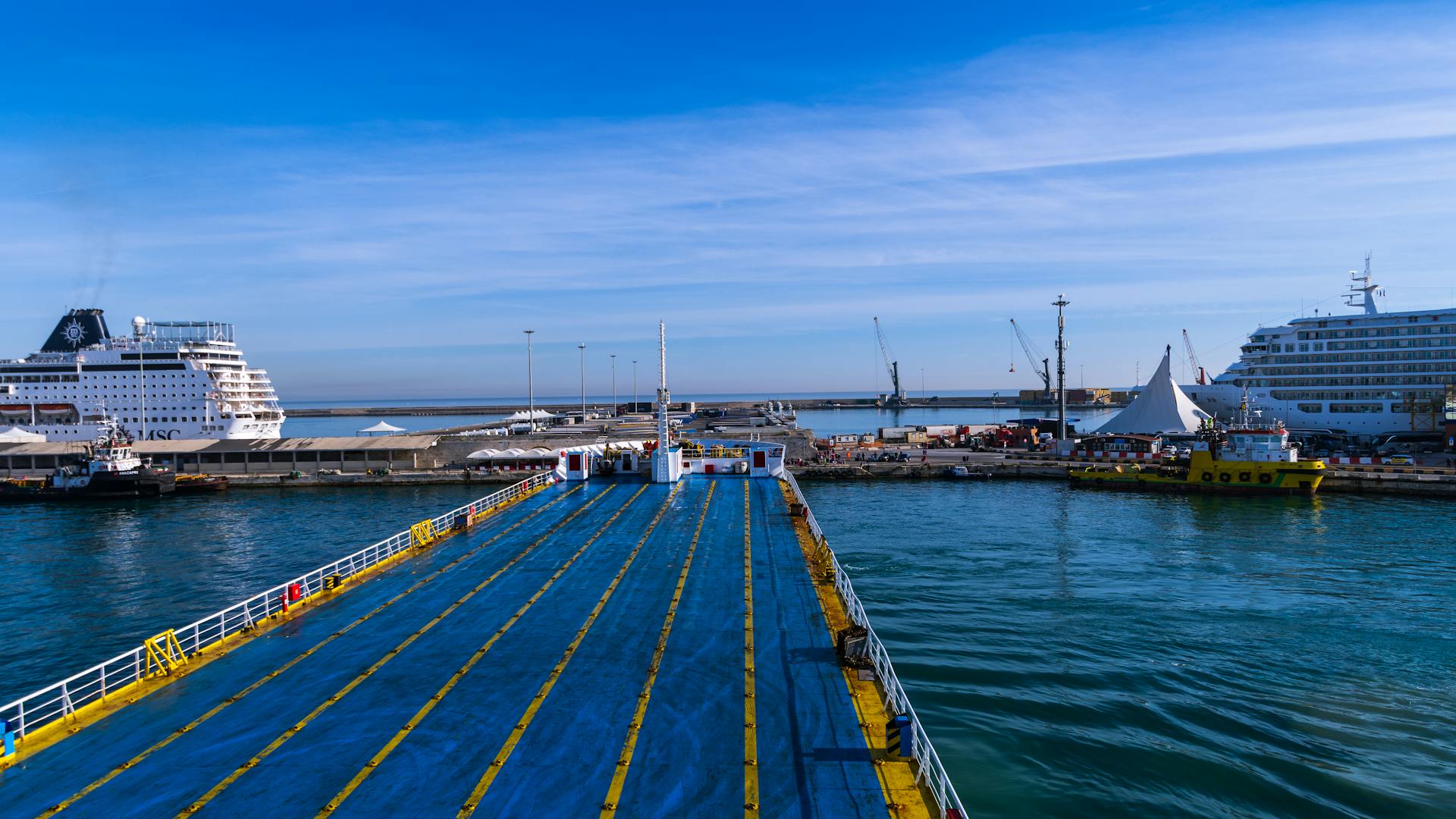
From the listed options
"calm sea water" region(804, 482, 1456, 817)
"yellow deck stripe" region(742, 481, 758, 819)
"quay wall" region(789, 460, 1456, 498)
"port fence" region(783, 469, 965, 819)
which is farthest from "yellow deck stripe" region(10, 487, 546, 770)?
"quay wall" region(789, 460, 1456, 498)

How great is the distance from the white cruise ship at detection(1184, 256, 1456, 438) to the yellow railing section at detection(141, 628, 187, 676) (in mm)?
109311

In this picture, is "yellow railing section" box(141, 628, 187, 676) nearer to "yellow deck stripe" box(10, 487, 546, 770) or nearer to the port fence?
"yellow deck stripe" box(10, 487, 546, 770)

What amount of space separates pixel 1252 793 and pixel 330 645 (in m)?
20.7

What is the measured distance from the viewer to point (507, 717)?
13.6m

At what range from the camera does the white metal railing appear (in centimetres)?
1405

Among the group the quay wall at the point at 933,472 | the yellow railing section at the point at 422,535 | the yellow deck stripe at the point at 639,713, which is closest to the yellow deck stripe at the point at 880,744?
the yellow deck stripe at the point at 639,713

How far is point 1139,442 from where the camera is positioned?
267 feet

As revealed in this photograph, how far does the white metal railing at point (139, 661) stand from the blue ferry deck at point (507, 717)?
32.2 inches

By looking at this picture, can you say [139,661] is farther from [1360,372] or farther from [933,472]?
[1360,372]

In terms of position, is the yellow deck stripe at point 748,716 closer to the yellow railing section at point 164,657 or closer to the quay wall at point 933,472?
the yellow railing section at point 164,657

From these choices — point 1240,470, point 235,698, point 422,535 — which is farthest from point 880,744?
point 1240,470

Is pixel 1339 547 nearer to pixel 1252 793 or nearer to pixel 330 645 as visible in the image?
pixel 1252 793

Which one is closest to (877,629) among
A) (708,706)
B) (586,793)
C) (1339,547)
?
(708,706)

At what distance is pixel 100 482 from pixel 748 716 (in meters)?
72.4
